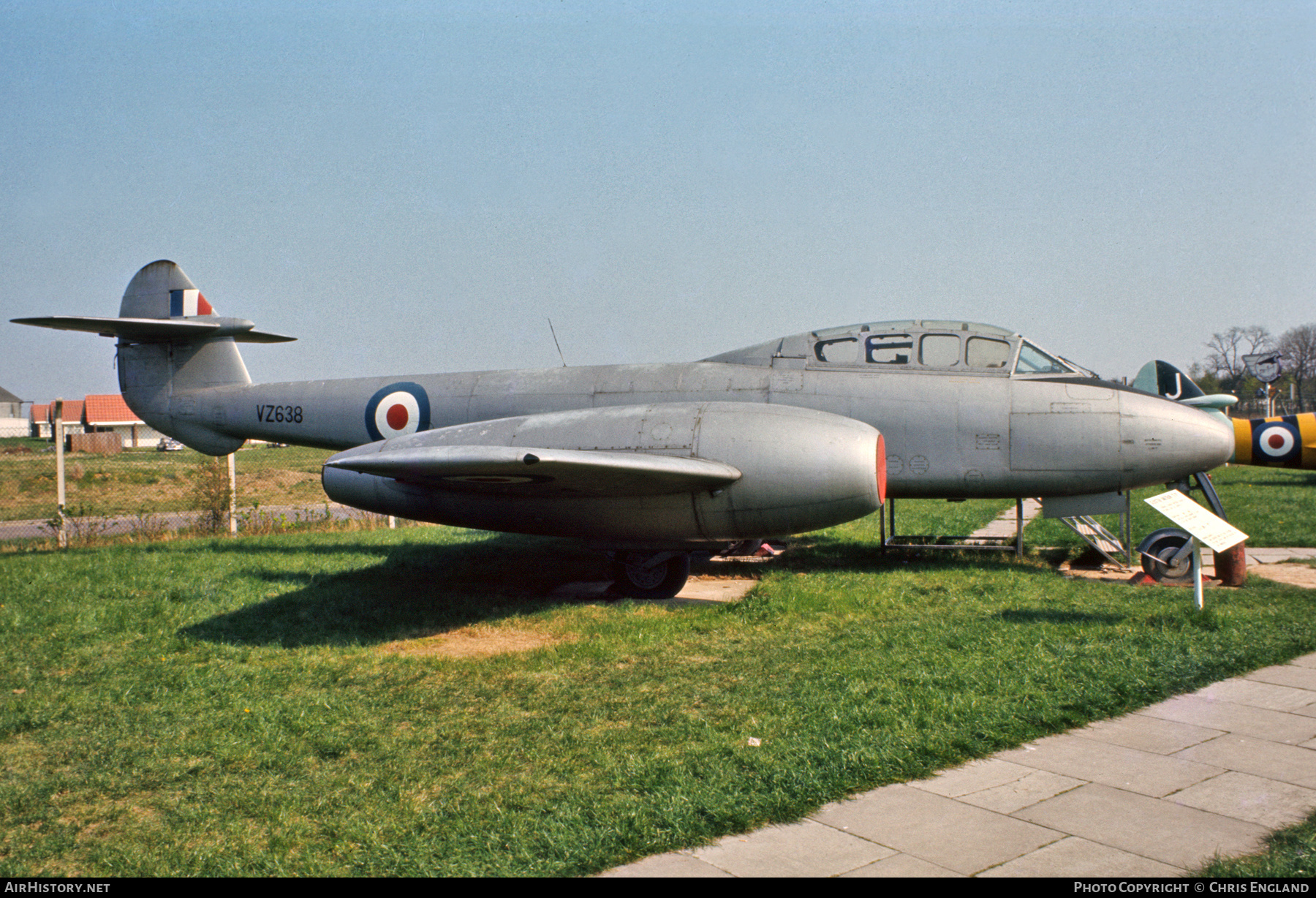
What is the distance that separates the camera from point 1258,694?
518cm

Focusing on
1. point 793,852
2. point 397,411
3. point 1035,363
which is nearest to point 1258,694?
A: point 793,852

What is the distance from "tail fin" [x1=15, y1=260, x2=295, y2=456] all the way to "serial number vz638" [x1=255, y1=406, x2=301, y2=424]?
0.78 metres

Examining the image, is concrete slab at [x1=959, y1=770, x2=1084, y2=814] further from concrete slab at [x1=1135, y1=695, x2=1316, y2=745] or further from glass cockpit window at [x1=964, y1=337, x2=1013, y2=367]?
glass cockpit window at [x1=964, y1=337, x2=1013, y2=367]

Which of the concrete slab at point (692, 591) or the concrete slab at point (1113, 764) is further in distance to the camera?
the concrete slab at point (692, 591)

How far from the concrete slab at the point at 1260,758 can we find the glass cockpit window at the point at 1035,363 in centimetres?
536

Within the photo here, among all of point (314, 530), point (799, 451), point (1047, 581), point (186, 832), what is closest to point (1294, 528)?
point (1047, 581)

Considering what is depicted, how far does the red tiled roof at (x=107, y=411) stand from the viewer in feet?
183

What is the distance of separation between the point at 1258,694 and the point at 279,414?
35.9 ft

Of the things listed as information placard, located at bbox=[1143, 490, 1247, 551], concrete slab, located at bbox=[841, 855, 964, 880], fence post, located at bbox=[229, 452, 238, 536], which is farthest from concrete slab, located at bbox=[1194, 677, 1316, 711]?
fence post, located at bbox=[229, 452, 238, 536]

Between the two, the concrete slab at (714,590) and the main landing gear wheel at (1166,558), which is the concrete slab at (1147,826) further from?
the main landing gear wheel at (1166,558)

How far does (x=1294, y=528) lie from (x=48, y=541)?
786 inches

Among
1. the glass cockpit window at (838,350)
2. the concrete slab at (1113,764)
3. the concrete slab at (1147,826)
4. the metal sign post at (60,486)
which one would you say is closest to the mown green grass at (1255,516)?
the glass cockpit window at (838,350)

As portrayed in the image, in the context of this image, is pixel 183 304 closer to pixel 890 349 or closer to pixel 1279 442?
pixel 890 349

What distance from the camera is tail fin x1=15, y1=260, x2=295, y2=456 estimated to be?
12.2 metres
